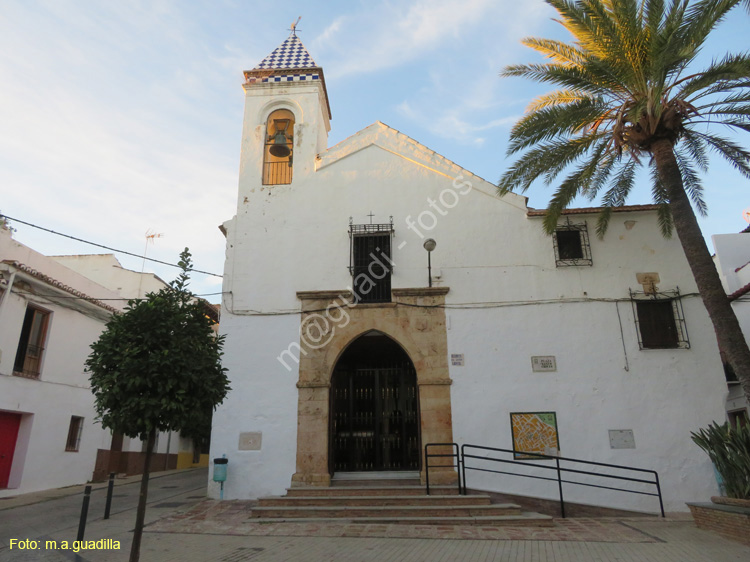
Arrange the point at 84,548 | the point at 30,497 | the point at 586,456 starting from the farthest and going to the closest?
the point at 30,497
the point at 586,456
the point at 84,548

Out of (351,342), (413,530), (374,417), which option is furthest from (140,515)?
(374,417)

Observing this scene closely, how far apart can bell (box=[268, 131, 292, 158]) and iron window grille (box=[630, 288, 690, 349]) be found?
8.18 metres

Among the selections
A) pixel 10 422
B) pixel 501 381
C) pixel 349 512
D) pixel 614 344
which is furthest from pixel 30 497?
pixel 614 344

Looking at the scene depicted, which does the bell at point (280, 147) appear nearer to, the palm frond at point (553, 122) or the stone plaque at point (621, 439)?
the palm frond at point (553, 122)

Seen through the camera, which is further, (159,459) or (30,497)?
(159,459)

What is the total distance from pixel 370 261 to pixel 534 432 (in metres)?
4.72

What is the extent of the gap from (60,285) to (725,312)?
14.2 metres

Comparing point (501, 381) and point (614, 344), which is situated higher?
point (614, 344)

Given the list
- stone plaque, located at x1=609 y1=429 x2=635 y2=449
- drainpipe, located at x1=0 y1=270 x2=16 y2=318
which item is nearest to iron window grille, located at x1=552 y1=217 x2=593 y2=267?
stone plaque, located at x1=609 y1=429 x2=635 y2=449

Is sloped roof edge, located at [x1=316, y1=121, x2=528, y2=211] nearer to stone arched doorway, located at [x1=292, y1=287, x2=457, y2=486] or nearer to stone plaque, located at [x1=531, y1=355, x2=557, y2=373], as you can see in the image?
stone arched doorway, located at [x1=292, y1=287, x2=457, y2=486]

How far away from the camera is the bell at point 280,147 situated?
41.4 feet

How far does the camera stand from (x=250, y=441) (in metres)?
10.5

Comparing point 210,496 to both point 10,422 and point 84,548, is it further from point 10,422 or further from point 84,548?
point 10,422

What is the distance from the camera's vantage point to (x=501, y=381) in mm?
10438
